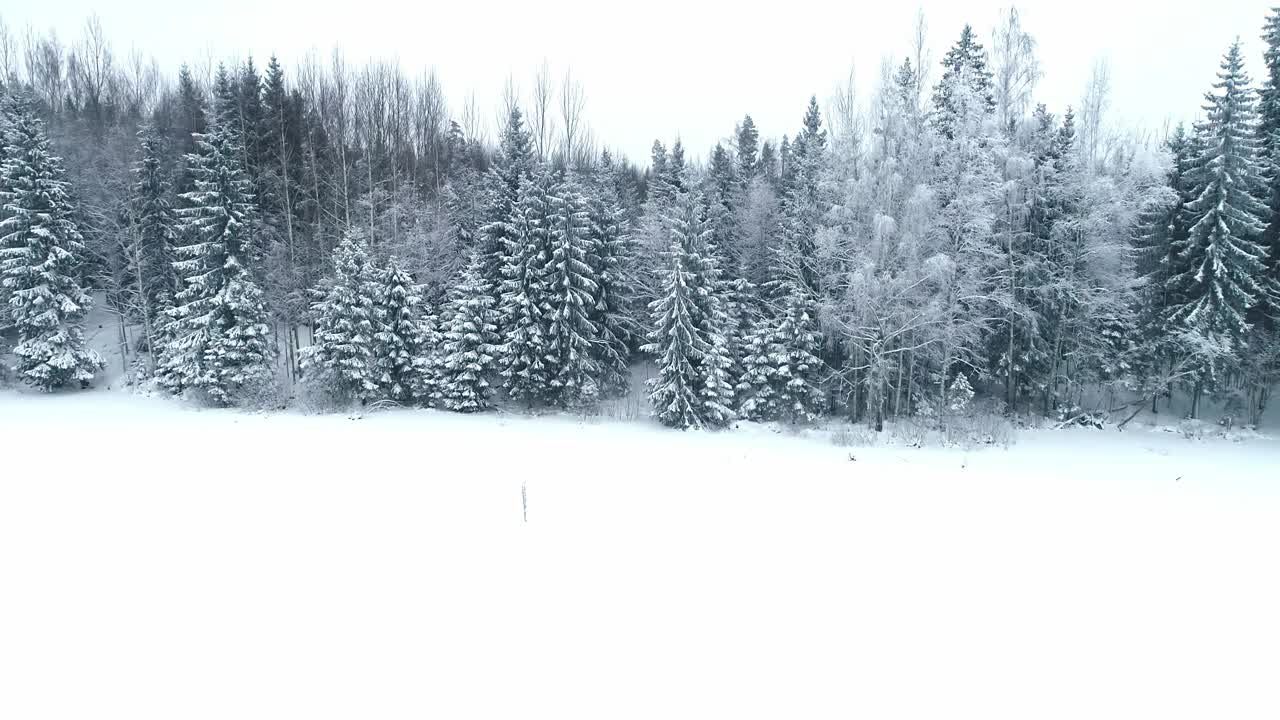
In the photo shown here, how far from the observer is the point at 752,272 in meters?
29.7

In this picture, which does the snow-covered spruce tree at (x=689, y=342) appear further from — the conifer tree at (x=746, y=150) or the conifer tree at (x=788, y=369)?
the conifer tree at (x=746, y=150)

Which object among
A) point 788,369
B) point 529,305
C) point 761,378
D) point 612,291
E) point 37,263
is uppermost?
point 37,263

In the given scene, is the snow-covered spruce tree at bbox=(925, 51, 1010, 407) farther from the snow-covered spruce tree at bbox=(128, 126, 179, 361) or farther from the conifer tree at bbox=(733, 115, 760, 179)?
the snow-covered spruce tree at bbox=(128, 126, 179, 361)

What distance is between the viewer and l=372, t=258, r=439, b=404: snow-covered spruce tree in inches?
963

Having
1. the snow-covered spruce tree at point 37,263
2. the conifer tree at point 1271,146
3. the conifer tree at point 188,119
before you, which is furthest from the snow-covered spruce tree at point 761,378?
the conifer tree at point 188,119

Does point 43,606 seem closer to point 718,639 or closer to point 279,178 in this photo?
point 718,639

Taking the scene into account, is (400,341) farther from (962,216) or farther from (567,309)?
(962,216)

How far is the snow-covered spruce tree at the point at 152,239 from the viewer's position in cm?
2912

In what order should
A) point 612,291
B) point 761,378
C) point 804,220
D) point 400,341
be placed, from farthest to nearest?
point 612,291 < point 804,220 < point 400,341 < point 761,378

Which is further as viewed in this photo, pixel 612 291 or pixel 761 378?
pixel 612 291

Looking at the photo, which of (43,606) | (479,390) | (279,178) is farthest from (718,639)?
(279,178)

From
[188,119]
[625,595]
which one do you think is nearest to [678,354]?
[625,595]

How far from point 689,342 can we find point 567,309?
5360mm

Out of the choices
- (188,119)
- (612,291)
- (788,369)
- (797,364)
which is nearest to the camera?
(788,369)
